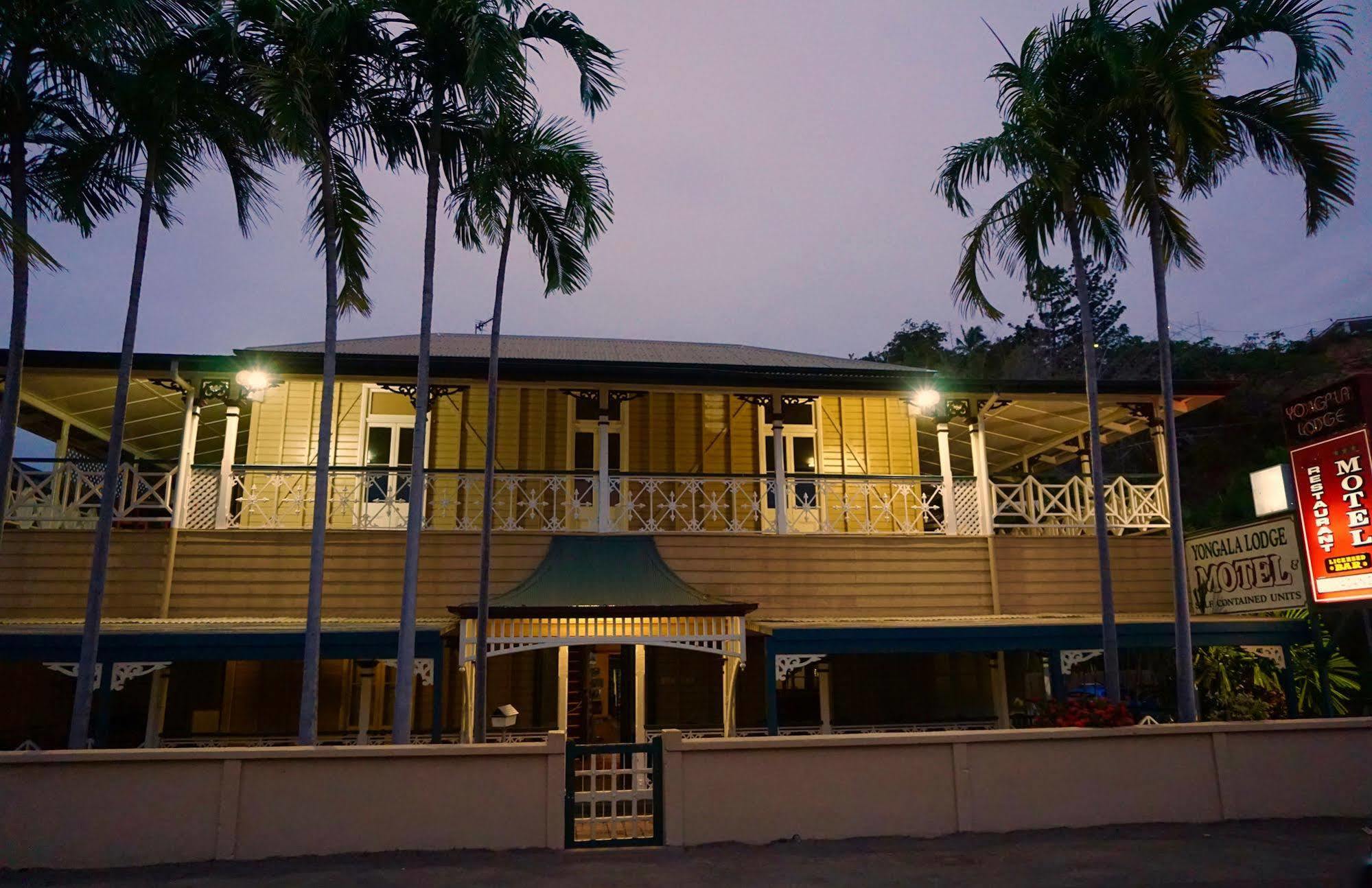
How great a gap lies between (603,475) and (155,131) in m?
7.12

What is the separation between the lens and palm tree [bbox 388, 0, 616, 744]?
34.1 feet

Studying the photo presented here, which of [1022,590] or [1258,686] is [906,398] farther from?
[1258,686]

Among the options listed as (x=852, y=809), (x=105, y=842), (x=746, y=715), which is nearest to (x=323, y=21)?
(x=105, y=842)

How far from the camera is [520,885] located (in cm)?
754

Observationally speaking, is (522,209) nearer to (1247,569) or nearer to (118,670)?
(118,670)

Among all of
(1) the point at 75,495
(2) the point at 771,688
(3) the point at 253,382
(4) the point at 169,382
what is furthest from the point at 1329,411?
(1) the point at 75,495

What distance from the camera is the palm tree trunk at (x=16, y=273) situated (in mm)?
10312

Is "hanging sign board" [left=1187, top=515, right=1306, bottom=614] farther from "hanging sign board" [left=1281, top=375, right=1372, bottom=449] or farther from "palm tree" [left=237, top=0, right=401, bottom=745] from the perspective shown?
"palm tree" [left=237, top=0, right=401, bottom=745]

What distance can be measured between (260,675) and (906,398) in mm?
11465

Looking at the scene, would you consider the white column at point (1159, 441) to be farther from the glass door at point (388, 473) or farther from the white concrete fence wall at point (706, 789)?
the glass door at point (388, 473)

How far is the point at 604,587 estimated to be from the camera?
13438 mm

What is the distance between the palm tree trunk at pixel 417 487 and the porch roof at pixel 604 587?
4.54 ft

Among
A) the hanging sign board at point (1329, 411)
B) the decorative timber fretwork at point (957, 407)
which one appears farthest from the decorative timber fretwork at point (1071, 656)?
the decorative timber fretwork at point (957, 407)

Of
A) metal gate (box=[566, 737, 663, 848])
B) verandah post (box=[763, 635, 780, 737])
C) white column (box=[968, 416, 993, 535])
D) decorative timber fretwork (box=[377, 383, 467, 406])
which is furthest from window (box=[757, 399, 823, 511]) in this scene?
metal gate (box=[566, 737, 663, 848])
